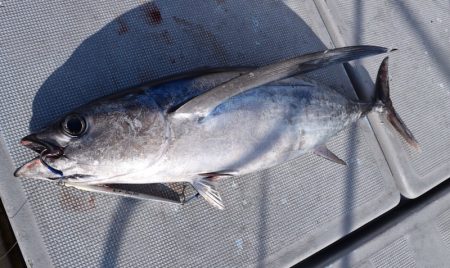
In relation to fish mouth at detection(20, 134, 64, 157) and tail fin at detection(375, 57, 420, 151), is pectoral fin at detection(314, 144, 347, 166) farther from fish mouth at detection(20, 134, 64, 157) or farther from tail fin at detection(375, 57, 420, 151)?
fish mouth at detection(20, 134, 64, 157)

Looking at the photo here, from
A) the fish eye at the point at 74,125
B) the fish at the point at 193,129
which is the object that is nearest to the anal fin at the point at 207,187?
the fish at the point at 193,129

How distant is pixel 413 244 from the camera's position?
2242 millimetres

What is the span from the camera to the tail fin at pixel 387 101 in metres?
2.20

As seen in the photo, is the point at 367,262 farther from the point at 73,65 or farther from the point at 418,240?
the point at 73,65

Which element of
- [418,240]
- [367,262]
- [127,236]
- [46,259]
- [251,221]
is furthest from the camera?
[418,240]

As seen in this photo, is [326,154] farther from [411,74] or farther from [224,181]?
[411,74]

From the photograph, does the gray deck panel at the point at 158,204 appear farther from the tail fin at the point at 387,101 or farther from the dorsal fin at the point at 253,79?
the dorsal fin at the point at 253,79

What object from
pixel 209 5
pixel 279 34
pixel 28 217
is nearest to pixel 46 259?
pixel 28 217

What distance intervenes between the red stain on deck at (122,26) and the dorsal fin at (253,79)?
691 millimetres

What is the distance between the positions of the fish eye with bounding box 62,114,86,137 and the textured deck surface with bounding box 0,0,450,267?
42 cm

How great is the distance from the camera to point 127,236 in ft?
5.89

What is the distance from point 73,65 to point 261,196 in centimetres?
108

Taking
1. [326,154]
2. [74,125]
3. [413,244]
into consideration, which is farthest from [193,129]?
[413,244]

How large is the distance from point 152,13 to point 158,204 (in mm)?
948
